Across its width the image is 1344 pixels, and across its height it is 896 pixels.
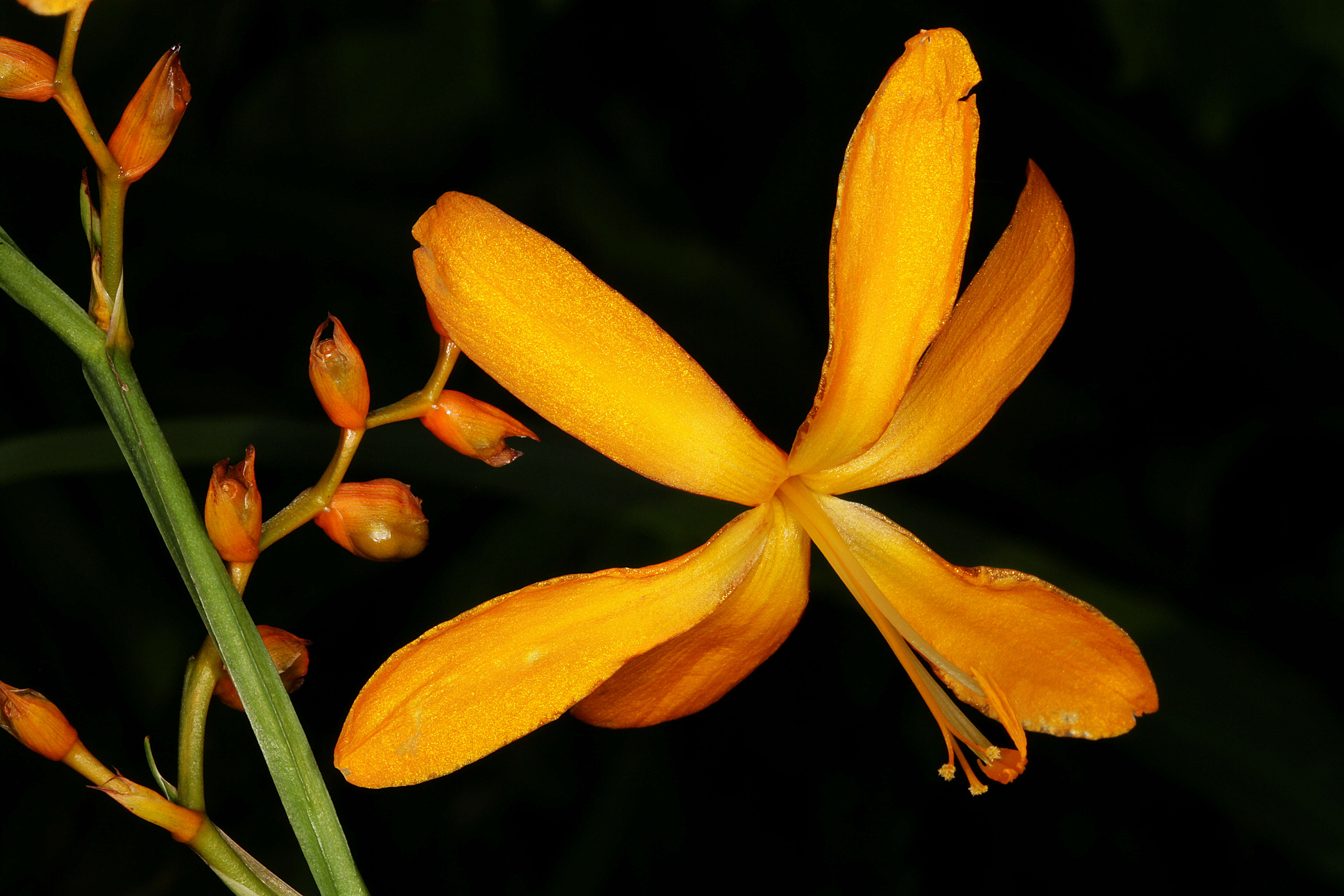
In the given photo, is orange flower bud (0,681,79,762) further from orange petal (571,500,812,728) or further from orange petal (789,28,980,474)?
orange petal (789,28,980,474)

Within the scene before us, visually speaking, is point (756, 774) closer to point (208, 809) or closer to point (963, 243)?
point (208, 809)

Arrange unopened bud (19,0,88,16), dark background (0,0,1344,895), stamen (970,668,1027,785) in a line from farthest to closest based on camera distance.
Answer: dark background (0,0,1344,895) → stamen (970,668,1027,785) → unopened bud (19,0,88,16)

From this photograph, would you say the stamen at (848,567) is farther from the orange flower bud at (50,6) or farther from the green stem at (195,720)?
the orange flower bud at (50,6)

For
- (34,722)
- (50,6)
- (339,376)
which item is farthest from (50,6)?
(34,722)

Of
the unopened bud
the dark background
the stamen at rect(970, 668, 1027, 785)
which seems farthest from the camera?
the dark background

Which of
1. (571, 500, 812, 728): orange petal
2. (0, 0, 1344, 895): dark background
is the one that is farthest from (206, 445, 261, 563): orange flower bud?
(0, 0, 1344, 895): dark background

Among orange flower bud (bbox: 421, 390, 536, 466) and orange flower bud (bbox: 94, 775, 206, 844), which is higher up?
orange flower bud (bbox: 421, 390, 536, 466)

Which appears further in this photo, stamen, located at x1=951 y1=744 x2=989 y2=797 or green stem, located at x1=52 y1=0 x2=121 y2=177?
stamen, located at x1=951 y1=744 x2=989 y2=797
